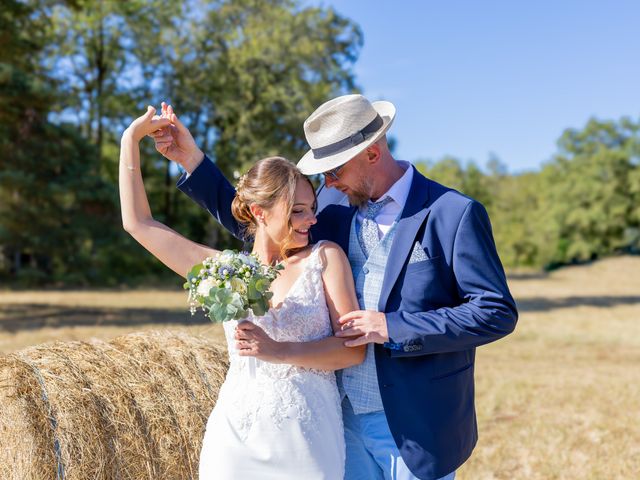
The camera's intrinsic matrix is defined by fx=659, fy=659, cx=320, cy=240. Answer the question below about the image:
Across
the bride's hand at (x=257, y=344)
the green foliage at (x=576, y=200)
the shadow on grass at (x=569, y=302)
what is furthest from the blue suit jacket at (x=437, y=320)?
the green foliage at (x=576, y=200)

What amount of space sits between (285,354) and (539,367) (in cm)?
1012

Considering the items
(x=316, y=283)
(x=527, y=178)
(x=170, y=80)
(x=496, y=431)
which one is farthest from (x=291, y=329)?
(x=527, y=178)

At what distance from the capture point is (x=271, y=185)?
2.85 metres

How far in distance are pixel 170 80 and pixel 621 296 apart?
22.7m

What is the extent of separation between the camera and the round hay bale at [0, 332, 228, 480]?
3.52 m

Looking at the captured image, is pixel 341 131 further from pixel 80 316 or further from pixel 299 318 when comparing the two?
pixel 80 316

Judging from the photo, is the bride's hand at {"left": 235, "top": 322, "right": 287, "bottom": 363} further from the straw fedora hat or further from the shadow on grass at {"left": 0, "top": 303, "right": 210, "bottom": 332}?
the shadow on grass at {"left": 0, "top": 303, "right": 210, "bottom": 332}

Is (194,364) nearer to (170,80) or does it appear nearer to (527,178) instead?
(170,80)

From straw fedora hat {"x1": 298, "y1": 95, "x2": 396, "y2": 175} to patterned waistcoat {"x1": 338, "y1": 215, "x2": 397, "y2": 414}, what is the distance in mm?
405

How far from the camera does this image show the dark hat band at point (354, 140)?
2.99 m

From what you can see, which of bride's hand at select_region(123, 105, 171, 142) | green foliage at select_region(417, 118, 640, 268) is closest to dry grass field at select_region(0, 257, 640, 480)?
bride's hand at select_region(123, 105, 171, 142)

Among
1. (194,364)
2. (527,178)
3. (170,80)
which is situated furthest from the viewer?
(527,178)

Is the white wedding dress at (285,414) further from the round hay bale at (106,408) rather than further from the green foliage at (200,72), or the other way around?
the green foliage at (200,72)

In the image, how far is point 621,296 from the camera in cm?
2742
